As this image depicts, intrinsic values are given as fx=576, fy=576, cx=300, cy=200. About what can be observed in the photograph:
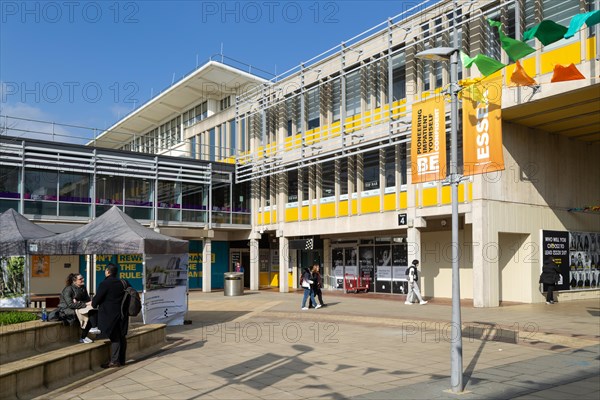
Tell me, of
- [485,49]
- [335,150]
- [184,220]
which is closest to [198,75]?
[184,220]

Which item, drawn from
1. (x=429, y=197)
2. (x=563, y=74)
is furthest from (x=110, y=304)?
(x=429, y=197)

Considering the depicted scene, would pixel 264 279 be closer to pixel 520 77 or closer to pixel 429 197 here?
pixel 429 197

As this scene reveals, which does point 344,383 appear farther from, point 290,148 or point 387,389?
point 290,148

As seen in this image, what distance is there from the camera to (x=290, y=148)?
28062 millimetres

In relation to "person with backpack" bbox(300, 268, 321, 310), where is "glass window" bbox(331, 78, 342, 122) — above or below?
above

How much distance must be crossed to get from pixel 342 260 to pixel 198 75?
16.7 m

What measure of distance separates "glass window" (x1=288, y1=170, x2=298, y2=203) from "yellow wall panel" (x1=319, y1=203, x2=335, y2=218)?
235 centimetres

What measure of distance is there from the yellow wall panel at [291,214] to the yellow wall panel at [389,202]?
639 centimetres

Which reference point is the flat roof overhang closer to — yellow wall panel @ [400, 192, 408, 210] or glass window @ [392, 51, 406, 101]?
glass window @ [392, 51, 406, 101]

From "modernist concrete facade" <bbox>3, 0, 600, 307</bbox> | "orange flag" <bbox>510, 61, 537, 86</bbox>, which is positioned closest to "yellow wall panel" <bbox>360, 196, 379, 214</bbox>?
"modernist concrete facade" <bbox>3, 0, 600, 307</bbox>

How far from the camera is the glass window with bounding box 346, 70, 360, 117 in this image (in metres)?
24.9

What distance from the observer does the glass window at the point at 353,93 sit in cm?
2494

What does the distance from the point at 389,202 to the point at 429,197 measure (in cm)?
233

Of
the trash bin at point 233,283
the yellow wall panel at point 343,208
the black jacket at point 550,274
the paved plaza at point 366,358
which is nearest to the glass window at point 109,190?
the trash bin at point 233,283
